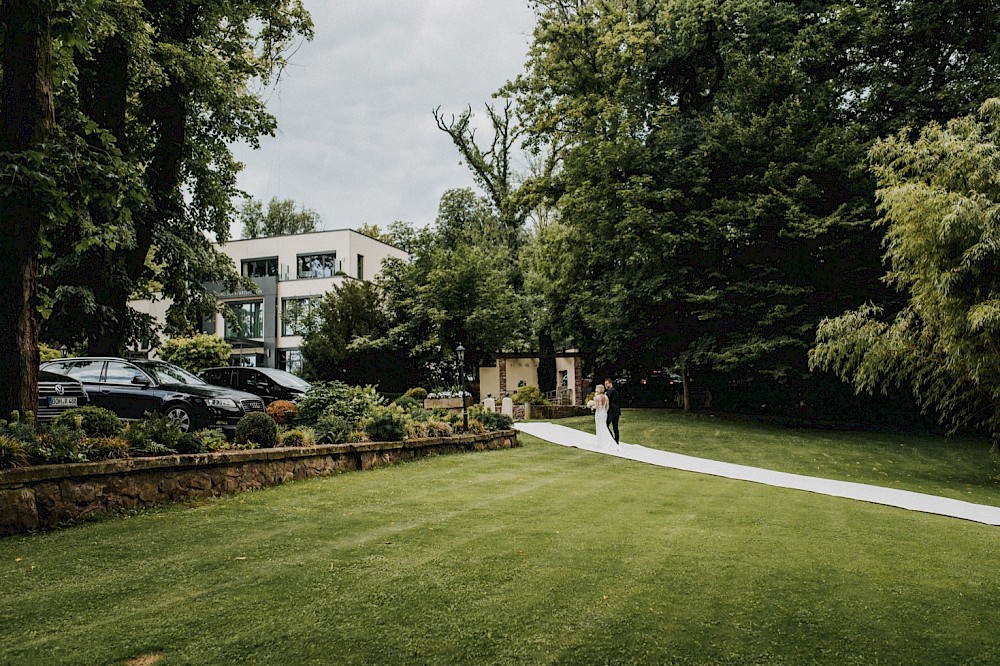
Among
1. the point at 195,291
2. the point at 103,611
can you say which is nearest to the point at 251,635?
the point at 103,611

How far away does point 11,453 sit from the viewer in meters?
6.50

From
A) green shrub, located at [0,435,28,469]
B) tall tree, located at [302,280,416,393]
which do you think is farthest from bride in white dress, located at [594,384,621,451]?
tall tree, located at [302,280,416,393]

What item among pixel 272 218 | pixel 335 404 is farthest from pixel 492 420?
pixel 272 218

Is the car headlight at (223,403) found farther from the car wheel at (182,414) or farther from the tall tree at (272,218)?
the tall tree at (272,218)

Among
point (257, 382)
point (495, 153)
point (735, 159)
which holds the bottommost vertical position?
point (257, 382)

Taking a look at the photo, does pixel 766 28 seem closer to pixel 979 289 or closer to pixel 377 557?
pixel 979 289

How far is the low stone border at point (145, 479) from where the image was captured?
6.28 m

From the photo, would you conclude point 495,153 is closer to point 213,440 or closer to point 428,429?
point 428,429

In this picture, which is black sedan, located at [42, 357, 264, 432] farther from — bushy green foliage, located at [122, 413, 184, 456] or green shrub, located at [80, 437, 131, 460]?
green shrub, located at [80, 437, 131, 460]

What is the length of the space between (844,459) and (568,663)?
15.8m

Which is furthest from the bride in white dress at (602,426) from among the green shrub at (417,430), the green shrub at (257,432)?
the green shrub at (257,432)

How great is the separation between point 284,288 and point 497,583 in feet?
130

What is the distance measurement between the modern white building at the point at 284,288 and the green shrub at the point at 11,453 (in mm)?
34330

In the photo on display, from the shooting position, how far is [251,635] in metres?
3.55
